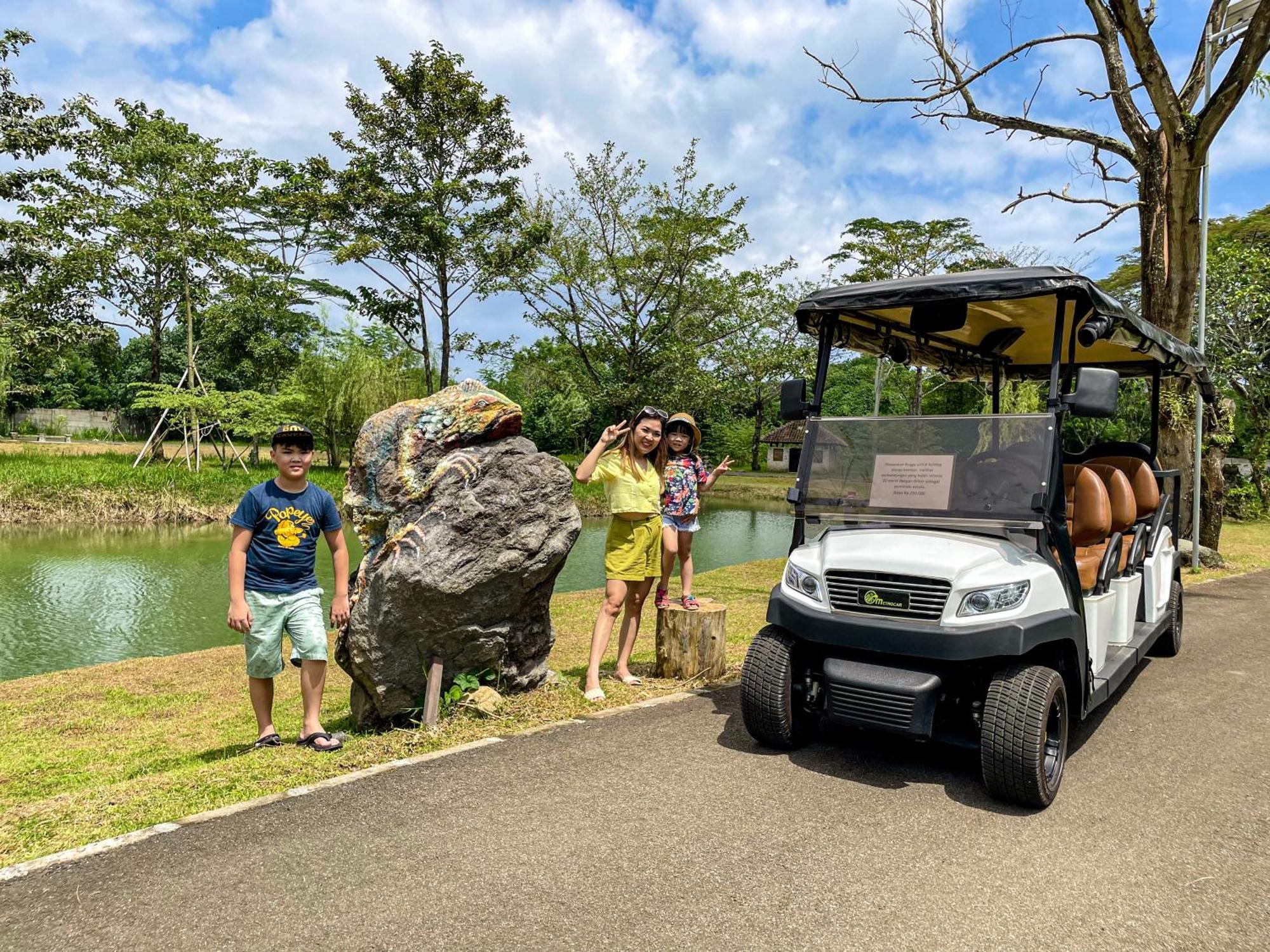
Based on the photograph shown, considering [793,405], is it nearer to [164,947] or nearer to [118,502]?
[164,947]

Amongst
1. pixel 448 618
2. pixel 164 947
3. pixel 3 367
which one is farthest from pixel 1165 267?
pixel 3 367

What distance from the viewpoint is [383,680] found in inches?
206

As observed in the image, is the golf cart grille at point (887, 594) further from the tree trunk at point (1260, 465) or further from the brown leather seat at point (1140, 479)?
the tree trunk at point (1260, 465)

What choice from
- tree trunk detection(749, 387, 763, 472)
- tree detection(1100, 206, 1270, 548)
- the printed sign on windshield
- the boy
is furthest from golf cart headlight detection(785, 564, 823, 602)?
tree trunk detection(749, 387, 763, 472)

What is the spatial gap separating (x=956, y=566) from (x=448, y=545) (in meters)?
2.89

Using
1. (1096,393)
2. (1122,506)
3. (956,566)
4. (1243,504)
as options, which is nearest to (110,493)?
(1122,506)

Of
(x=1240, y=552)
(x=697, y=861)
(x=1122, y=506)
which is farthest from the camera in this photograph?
(x=1240, y=552)

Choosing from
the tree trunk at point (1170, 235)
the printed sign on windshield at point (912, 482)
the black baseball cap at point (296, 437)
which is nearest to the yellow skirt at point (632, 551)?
the printed sign on windshield at point (912, 482)

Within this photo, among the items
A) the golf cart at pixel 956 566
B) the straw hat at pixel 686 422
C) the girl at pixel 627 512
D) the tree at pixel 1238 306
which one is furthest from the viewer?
the tree at pixel 1238 306

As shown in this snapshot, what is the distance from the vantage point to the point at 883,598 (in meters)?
4.17

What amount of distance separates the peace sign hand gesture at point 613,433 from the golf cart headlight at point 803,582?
1.59 metres

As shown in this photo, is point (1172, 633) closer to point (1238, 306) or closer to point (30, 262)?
point (1238, 306)

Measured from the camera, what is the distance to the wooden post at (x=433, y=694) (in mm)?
5156

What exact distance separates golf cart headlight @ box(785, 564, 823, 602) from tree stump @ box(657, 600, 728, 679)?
168 cm
